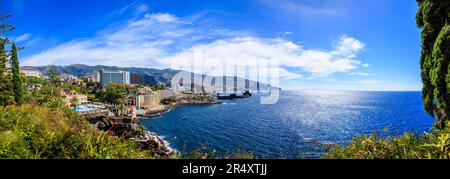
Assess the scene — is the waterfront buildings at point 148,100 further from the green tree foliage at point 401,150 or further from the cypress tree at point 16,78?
the green tree foliage at point 401,150

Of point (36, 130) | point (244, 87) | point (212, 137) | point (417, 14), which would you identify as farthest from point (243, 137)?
point (244, 87)

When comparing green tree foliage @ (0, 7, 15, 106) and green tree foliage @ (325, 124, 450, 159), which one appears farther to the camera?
green tree foliage @ (0, 7, 15, 106)

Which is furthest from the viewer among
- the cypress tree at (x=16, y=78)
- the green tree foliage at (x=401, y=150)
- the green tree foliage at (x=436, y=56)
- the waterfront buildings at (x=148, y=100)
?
the waterfront buildings at (x=148, y=100)

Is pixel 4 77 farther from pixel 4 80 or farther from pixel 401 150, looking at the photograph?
pixel 401 150

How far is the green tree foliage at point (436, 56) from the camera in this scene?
20.8 ft

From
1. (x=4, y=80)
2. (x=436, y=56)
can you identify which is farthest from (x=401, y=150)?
(x=4, y=80)

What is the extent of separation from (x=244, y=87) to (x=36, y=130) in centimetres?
11282

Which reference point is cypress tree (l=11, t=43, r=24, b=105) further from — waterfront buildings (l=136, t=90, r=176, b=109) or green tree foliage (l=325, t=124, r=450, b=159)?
waterfront buildings (l=136, t=90, r=176, b=109)

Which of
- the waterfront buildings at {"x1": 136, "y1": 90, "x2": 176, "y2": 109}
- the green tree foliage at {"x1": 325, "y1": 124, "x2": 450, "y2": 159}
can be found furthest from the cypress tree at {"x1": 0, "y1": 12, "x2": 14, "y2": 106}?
the waterfront buildings at {"x1": 136, "y1": 90, "x2": 176, "y2": 109}

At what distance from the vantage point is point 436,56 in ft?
21.5

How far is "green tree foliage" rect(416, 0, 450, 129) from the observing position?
635cm

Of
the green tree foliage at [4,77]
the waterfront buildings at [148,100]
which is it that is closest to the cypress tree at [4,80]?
the green tree foliage at [4,77]

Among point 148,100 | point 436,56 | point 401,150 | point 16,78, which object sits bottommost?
point 148,100
